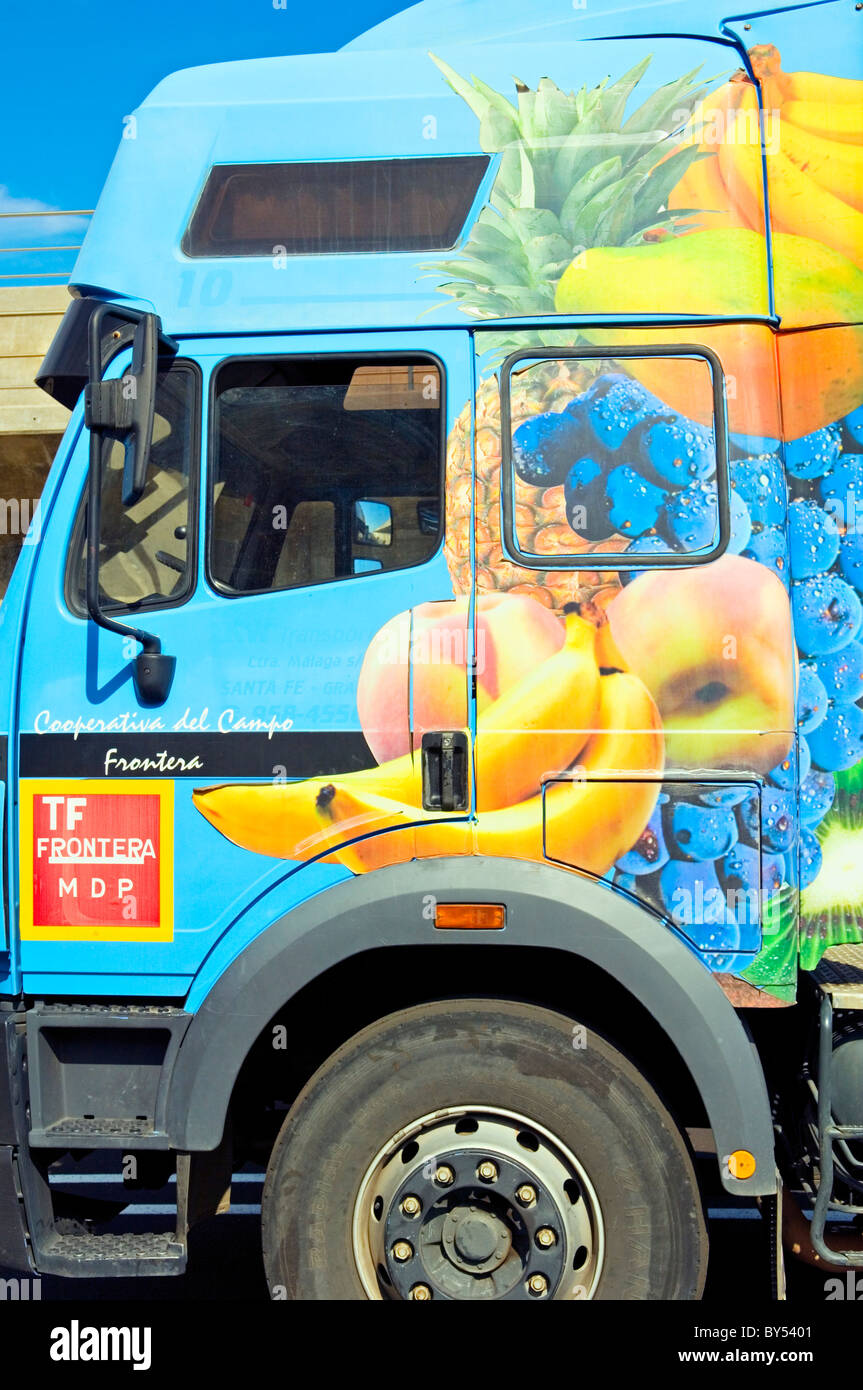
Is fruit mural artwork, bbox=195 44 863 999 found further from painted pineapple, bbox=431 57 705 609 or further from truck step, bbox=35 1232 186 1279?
truck step, bbox=35 1232 186 1279

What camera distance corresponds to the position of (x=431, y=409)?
307 cm

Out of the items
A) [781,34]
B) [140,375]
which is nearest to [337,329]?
[140,375]

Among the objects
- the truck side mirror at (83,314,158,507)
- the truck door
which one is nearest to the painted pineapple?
the truck door

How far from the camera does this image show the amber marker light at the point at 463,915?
291 cm

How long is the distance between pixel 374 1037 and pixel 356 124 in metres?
2.51

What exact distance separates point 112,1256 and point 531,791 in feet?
5.42

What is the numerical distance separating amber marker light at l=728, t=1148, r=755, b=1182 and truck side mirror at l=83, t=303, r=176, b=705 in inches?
79.3

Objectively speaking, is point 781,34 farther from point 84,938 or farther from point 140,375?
point 84,938

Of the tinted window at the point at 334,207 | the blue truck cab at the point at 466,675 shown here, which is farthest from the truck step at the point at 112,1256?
the tinted window at the point at 334,207

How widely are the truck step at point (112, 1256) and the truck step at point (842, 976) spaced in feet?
6.00

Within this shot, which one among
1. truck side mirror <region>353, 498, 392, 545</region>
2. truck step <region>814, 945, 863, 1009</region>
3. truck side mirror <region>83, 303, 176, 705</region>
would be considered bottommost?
truck step <region>814, 945, 863, 1009</region>

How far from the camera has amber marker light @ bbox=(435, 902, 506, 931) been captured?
2906 mm

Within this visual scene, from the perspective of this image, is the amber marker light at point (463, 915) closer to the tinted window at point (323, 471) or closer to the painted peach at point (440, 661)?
the painted peach at point (440, 661)
